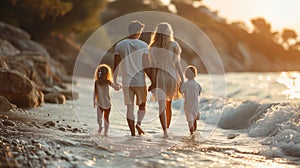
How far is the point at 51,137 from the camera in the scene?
6105 mm

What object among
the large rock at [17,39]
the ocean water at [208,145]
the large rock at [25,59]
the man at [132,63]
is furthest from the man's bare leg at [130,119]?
the large rock at [17,39]

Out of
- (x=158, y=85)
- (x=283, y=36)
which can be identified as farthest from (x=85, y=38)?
(x=283, y=36)

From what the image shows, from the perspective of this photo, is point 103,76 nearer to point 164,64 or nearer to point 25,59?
point 164,64

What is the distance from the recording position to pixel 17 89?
9656 mm

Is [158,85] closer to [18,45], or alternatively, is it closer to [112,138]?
[112,138]

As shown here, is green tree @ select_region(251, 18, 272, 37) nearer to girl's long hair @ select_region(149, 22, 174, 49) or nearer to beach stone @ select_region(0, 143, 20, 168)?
girl's long hair @ select_region(149, 22, 174, 49)

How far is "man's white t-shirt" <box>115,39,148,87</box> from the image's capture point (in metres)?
7.16

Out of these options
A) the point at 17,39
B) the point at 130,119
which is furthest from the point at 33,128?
the point at 17,39

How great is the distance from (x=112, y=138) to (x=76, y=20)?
28709 mm

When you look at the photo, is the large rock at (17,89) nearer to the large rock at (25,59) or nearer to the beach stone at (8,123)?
the large rock at (25,59)

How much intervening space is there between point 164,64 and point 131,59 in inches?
25.8

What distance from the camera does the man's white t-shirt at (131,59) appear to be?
7.16m

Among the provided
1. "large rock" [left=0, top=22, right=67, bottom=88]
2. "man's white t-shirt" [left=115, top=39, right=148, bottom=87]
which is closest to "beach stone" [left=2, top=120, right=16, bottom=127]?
"man's white t-shirt" [left=115, top=39, right=148, bottom=87]

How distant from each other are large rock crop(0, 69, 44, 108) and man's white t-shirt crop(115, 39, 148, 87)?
3.42m
